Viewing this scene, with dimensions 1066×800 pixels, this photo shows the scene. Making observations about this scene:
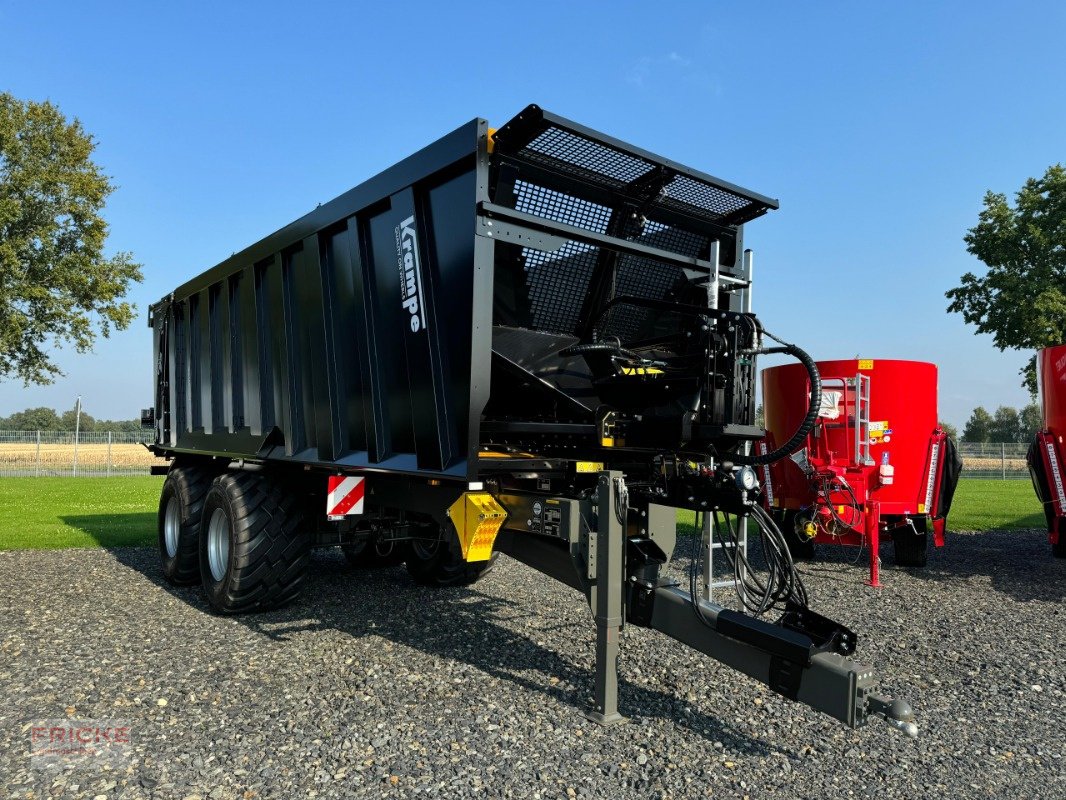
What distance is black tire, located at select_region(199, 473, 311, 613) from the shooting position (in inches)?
226

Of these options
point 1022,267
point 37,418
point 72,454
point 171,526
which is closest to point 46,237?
point 72,454

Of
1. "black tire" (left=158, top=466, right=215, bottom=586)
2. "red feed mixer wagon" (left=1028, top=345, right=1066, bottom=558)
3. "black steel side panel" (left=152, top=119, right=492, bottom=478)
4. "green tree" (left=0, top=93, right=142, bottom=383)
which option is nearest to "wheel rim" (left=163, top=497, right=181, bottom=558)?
"black tire" (left=158, top=466, right=215, bottom=586)

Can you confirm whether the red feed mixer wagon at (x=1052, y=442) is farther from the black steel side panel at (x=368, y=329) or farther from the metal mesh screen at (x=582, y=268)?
the black steel side panel at (x=368, y=329)

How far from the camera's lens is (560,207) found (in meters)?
4.52

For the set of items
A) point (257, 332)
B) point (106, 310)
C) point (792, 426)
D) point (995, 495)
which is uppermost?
point (106, 310)

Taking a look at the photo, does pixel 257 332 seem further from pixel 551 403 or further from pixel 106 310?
pixel 106 310

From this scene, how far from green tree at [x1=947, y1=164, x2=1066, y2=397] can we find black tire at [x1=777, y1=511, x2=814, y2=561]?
17.9 meters

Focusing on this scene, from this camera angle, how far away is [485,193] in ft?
12.9

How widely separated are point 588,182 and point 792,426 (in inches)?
207

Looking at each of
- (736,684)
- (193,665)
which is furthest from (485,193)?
(193,665)

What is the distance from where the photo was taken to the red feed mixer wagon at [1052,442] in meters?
7.28

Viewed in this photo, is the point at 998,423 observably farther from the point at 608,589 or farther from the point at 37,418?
the point at 37,418

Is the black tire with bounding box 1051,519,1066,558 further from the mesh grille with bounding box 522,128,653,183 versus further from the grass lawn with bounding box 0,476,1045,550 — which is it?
the mesh grille with bounding box 522,128,653,183

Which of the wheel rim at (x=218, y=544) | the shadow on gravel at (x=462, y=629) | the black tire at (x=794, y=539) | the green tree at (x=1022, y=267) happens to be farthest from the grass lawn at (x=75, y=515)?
the green tree at (x=1022, y=267)
